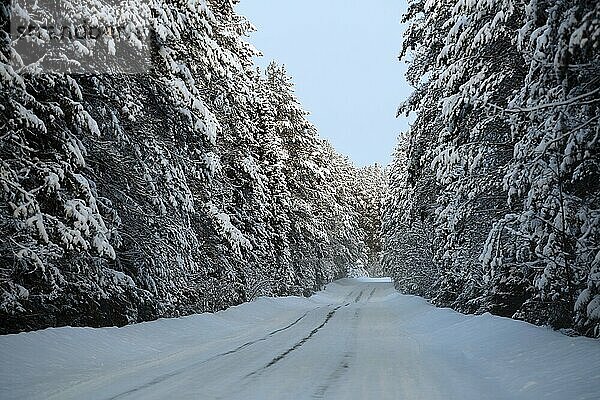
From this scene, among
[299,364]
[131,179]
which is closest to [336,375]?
[299,364]

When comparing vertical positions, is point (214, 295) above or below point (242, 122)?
below

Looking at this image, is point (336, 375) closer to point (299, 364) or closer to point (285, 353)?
point (299, 364)

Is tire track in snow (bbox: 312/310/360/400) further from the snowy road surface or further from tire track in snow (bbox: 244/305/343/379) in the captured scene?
tire track in snow (bbox: 244/305/343/379)

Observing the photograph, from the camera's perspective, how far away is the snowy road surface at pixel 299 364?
25.3 feet

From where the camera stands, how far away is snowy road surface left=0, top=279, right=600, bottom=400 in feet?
25.3

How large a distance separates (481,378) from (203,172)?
34.8 feet

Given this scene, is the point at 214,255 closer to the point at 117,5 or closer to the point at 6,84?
the point at 117,5

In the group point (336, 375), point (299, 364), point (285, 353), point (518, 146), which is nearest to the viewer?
point (336, 375)

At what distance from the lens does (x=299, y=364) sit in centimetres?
1039

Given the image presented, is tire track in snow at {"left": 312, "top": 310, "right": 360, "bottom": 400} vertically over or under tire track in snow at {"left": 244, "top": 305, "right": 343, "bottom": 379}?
under

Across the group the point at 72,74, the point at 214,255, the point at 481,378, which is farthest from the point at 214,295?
the point at 481,378

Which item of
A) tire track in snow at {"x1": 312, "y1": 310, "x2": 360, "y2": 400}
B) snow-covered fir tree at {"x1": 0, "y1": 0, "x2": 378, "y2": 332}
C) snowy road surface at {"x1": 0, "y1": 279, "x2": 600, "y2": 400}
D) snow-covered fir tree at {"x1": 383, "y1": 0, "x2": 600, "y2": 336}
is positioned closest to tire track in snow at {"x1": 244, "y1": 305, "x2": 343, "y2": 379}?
snowy road surface at {"x1": 0, "y1": 279, "x2": 600, "y2": 400}

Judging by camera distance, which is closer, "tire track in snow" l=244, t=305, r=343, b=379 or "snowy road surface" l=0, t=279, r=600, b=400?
"snowy road surface" l=0, t=279, r=600, b=400

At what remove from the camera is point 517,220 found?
11.2 metres
